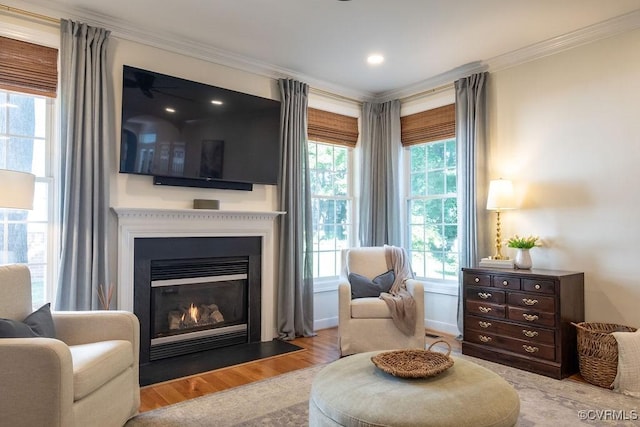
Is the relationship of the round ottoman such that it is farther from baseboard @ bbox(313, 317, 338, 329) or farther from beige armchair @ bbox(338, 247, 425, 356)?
baseboard @ bbox(313, 317, 338, 329)

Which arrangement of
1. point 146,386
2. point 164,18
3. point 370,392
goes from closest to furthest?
1. point 370,392
2. point 146,386
3. point 164,18

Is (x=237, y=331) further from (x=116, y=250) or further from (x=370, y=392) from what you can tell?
(x=370, y=392)

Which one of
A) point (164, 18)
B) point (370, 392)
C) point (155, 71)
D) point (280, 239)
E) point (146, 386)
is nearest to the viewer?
point (370, 392)

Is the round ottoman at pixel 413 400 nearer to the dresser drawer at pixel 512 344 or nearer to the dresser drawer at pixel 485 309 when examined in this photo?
the dresser drawer at pixel 512 344

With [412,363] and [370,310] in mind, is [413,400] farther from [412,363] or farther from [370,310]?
[370,310]

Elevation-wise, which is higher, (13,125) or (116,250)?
(13,125)

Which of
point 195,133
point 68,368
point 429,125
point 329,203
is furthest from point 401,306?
point 68,368

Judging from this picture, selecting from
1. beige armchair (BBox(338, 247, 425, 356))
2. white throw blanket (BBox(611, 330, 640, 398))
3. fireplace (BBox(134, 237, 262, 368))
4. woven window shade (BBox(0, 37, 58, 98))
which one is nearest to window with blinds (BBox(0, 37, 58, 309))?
woven window shade (BBox(0, 37, 58, 98))

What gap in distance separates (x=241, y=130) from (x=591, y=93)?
2.97 metres

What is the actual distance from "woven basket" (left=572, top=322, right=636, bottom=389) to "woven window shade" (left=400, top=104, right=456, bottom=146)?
2.25m

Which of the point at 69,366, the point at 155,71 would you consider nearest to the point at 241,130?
the point at 155,71

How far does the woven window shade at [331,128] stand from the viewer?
183 inches

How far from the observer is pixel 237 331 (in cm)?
400

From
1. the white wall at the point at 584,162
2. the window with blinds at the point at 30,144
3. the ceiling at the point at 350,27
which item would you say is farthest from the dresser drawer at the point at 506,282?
the window with blinds at the point at 30,144
